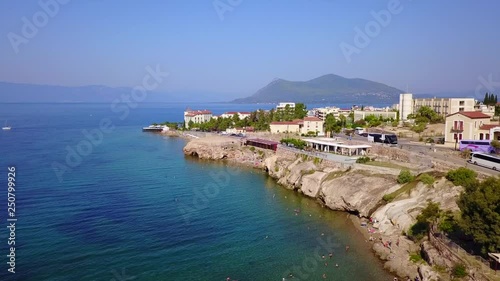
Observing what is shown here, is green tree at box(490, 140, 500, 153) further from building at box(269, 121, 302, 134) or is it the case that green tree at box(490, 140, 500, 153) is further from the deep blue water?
building at box(269, 121, 302, 134)

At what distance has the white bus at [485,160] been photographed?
1518 inches

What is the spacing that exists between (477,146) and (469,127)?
4.94 m

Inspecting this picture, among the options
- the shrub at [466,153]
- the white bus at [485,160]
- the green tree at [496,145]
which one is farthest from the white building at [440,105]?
the white bus at [485,160]

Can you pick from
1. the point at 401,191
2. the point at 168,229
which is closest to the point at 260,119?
the point at 401,191

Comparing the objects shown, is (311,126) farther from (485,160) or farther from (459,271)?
(459,271)

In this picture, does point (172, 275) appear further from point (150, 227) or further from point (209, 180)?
point (209, 180)

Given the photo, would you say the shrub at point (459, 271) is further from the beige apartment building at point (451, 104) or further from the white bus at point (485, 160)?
the beige apartment building at point (451, 104)

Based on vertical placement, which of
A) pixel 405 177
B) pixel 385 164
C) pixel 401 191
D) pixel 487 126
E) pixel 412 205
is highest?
pixel 487 126

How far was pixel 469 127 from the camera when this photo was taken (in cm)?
5175

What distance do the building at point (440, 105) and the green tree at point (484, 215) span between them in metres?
67.0

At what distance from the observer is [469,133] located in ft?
170

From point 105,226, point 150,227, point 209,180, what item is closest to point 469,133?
point 209,180

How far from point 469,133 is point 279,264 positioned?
38.1 m

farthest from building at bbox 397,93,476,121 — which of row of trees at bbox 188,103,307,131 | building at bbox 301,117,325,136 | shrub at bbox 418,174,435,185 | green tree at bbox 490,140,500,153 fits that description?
shrub at bbox 418,174,435,185
